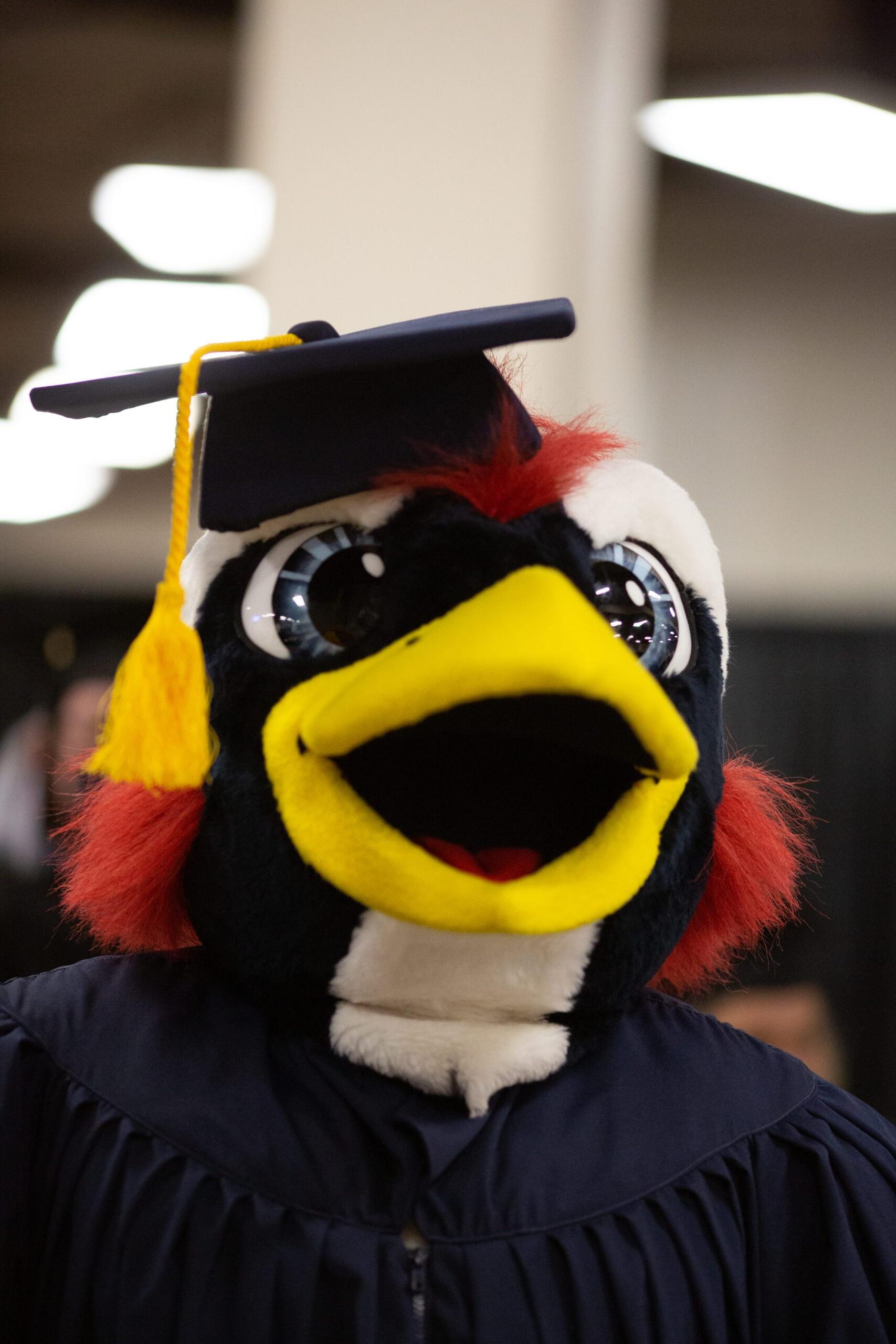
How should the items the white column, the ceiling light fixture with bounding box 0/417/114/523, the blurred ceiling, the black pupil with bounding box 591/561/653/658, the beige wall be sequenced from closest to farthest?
the black pupil with bounding box 591/561/653/658, the white column, the blurred ceiling, the beige wall, the ceiling light fixture with bounding box 0/417/114/523

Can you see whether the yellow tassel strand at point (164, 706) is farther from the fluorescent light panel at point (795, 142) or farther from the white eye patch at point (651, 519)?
the fluorescent light panel at point (795, 142)

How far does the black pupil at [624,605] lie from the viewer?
23.7 inches

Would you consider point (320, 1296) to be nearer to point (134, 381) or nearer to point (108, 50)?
point (134, 381)

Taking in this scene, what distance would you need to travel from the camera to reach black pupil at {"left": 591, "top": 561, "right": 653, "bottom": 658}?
0.60 m

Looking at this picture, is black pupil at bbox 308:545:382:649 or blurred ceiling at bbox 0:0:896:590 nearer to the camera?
black pupil at bbox 308:545:382:649

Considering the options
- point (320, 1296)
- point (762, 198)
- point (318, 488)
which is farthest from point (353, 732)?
point (762, 198)

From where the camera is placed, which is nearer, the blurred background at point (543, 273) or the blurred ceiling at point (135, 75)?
the blurred background at point (543, 273)

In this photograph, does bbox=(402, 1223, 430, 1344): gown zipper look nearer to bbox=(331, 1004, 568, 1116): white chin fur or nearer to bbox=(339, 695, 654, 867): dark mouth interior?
bbox=(331, 1004, 568, 1116): white chin fur

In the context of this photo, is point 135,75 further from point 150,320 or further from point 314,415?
point 314,415

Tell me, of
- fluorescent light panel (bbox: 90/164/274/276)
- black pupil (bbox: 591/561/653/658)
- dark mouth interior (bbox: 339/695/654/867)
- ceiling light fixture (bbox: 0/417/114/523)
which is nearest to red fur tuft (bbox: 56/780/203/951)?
dark mouth interior (bbox: 339/695/654/867)

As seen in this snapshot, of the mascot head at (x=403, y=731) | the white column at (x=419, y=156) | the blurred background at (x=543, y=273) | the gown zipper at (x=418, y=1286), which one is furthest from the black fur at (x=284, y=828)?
the white column at (x=419, y=156)

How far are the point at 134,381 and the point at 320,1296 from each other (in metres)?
0.44

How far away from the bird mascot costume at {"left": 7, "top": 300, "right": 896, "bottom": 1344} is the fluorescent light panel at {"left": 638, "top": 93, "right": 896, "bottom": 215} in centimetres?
143

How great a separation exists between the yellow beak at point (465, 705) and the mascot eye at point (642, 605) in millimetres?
53
